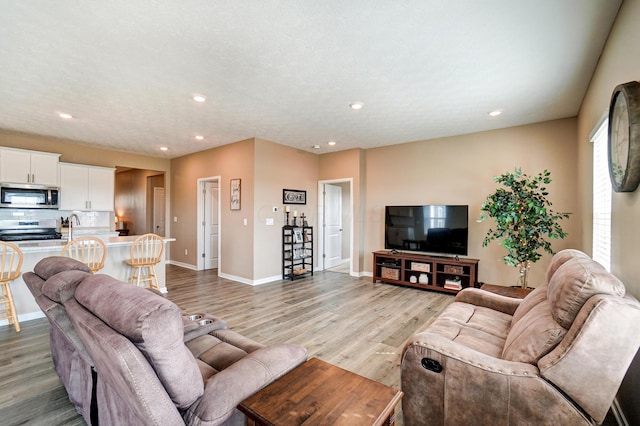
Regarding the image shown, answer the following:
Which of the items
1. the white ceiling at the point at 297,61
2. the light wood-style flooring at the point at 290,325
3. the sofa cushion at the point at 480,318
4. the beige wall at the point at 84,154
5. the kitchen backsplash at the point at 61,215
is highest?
the white ceiling at the point at 297,61

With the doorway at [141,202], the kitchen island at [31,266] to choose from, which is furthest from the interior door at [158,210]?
the kitchen island at [31,266]

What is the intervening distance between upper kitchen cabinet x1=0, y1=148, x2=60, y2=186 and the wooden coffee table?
6.19 m

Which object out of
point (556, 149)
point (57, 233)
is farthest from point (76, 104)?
point (556, 149)

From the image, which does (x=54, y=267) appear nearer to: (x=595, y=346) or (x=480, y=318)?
(x=595, y=346)

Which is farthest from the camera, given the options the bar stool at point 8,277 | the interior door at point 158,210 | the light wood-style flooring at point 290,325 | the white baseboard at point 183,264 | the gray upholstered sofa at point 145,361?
the interior door at point 158,210

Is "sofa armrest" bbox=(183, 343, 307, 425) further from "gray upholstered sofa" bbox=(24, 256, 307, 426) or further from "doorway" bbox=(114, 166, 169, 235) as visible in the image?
"doorway" bbox=(114, 166, 169, 235)

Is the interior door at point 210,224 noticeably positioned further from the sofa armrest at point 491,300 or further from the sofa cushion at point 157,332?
the sofa cushion at point 157,332

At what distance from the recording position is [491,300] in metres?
2.46

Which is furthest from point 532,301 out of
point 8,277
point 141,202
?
point 141,202

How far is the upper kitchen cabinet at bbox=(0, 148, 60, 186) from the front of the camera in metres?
4.67

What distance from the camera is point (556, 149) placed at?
4102 mm

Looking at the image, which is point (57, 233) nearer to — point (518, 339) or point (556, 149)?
point (518, 339)

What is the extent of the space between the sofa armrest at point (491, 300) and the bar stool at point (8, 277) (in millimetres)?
4589

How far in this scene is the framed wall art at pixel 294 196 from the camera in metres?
5.73
